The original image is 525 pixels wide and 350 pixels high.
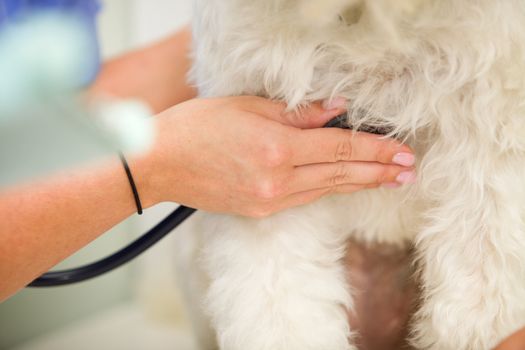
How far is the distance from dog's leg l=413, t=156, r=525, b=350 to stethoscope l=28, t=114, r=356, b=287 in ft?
1.09

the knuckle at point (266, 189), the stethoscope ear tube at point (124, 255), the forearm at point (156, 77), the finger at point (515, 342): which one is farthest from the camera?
the forearm at point (156, 77)

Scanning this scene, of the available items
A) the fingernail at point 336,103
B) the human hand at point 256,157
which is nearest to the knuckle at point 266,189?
the human hand at point 256,157

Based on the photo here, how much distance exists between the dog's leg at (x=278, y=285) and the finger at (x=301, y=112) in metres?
0.12

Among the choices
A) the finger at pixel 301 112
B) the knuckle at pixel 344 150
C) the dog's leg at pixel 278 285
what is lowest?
the dog's leg at pixel 278 285

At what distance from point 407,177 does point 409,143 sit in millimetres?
42

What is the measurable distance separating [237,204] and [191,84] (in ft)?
0.72

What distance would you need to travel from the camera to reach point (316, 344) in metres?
0.72

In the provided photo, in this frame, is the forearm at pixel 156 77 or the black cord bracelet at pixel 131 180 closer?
the black cord bracelet at pixel 131 180

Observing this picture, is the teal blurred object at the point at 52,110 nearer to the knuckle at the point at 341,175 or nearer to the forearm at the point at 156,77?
the forearm at the point at 156,77

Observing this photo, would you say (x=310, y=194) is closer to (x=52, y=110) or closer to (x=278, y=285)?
(x=278, y=285)

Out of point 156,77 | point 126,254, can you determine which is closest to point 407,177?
point 126,254

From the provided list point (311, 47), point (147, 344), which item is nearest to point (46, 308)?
point (147, 344)

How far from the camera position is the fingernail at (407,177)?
A: 72 centimetres

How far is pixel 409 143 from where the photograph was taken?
2.39 feet
